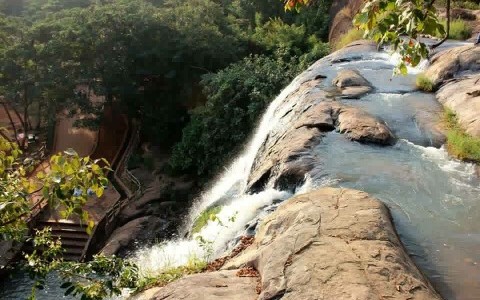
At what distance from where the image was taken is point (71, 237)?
15.8m

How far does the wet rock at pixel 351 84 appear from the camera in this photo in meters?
10.2

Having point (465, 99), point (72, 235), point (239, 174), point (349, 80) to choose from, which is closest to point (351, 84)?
point (349, 80)

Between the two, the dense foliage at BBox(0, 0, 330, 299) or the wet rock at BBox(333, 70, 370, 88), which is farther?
the dense foliage at BBox(0, 0, 330, 299)

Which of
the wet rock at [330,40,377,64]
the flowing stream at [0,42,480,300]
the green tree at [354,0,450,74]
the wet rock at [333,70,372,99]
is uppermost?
the green tree at [354,0,450,74]

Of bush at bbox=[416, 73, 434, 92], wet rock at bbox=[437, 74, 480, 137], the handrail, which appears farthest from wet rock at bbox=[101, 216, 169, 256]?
wet rock at bbox=[437, 74, 480, 137]

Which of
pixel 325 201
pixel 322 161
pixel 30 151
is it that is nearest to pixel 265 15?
pixel 30 151

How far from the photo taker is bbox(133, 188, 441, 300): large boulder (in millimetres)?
4062

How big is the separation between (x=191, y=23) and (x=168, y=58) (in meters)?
1.84

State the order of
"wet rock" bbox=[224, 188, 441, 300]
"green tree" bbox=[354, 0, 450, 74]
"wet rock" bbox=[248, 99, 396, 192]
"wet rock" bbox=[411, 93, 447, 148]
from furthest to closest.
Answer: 1. "wet rock" bbox=[411, 93, 447, 148]
2. "wet rock" bbox=[248, 99, 396, 192]
3. "wet rock" bbox=[224, 188, 441, 300]
4. "green tree" bbox=[354, 0, 450, 74]

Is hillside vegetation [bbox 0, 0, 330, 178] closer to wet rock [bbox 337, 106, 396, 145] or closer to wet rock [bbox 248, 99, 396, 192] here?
wet rock [bbox 248, 99, 396, 192]

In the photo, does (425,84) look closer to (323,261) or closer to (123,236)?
(323,261)

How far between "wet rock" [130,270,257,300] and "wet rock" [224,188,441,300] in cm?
20

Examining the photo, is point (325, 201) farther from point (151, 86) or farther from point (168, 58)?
point (151, 86)

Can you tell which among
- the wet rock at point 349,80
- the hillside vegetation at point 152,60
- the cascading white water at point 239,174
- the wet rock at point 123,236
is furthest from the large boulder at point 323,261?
the hillside vegetation at point 152,60
